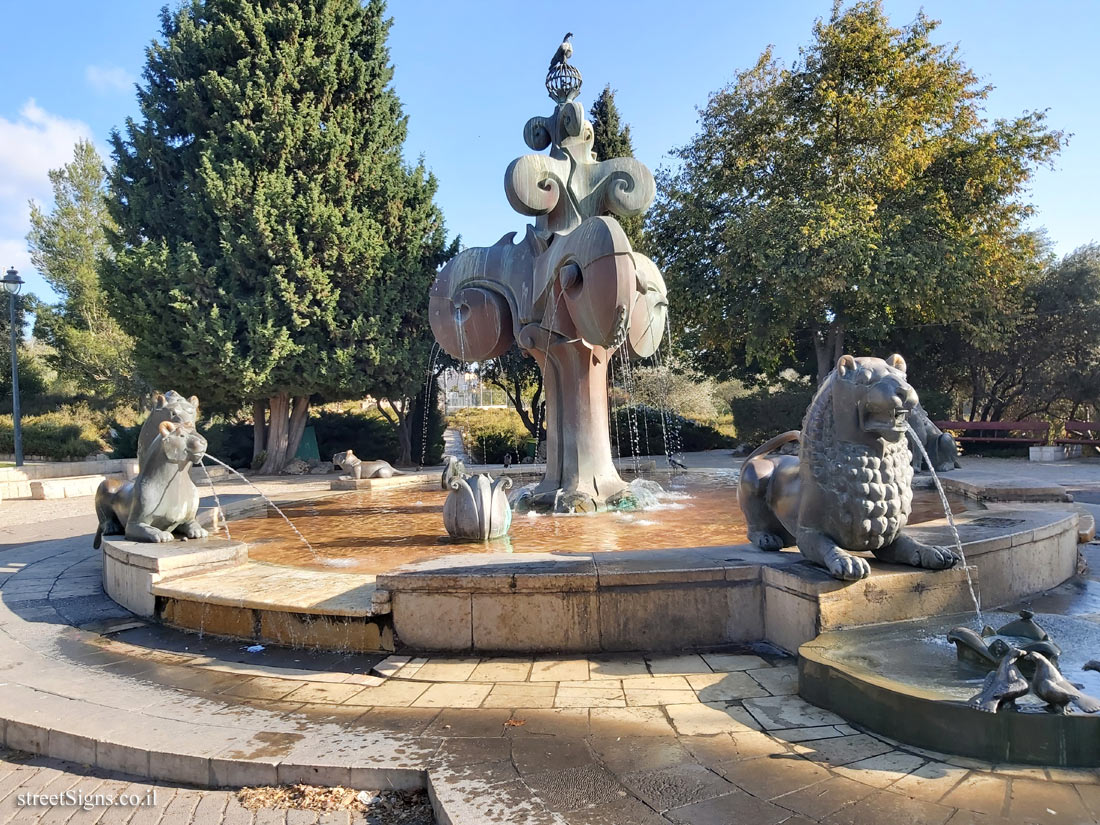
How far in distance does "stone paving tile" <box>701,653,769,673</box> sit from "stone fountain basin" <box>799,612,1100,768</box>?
1.53 feet

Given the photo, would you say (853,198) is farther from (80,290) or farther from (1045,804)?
(80,290)

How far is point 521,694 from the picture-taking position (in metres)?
3.79

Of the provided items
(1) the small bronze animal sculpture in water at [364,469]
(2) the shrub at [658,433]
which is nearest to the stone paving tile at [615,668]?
(1) the small bronze animal sculpture in water at [364,469]

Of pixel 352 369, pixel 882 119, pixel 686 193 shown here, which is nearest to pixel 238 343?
pixel 352 369

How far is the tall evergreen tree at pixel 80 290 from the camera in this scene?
3212 centimetres

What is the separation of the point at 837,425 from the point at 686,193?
18659 mm

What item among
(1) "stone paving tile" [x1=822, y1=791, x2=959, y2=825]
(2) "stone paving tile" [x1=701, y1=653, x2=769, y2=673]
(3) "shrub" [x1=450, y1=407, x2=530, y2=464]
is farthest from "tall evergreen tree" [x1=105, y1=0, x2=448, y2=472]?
(1) "stone paving tile" [x1=822, y1=791, x2=959, y2=825]

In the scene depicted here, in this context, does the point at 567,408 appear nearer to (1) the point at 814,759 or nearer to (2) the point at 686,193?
(1) the point at 814,759

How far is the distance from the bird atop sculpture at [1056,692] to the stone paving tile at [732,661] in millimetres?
1503

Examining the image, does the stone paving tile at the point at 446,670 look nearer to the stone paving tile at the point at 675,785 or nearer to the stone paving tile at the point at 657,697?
the stone paving tile at the point at 657,697

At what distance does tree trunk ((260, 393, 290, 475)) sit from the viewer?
63.7 feet

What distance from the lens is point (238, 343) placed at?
698 inches

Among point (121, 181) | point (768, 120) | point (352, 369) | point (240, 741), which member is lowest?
point (240, 741)

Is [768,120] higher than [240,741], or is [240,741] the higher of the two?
[768,120]
